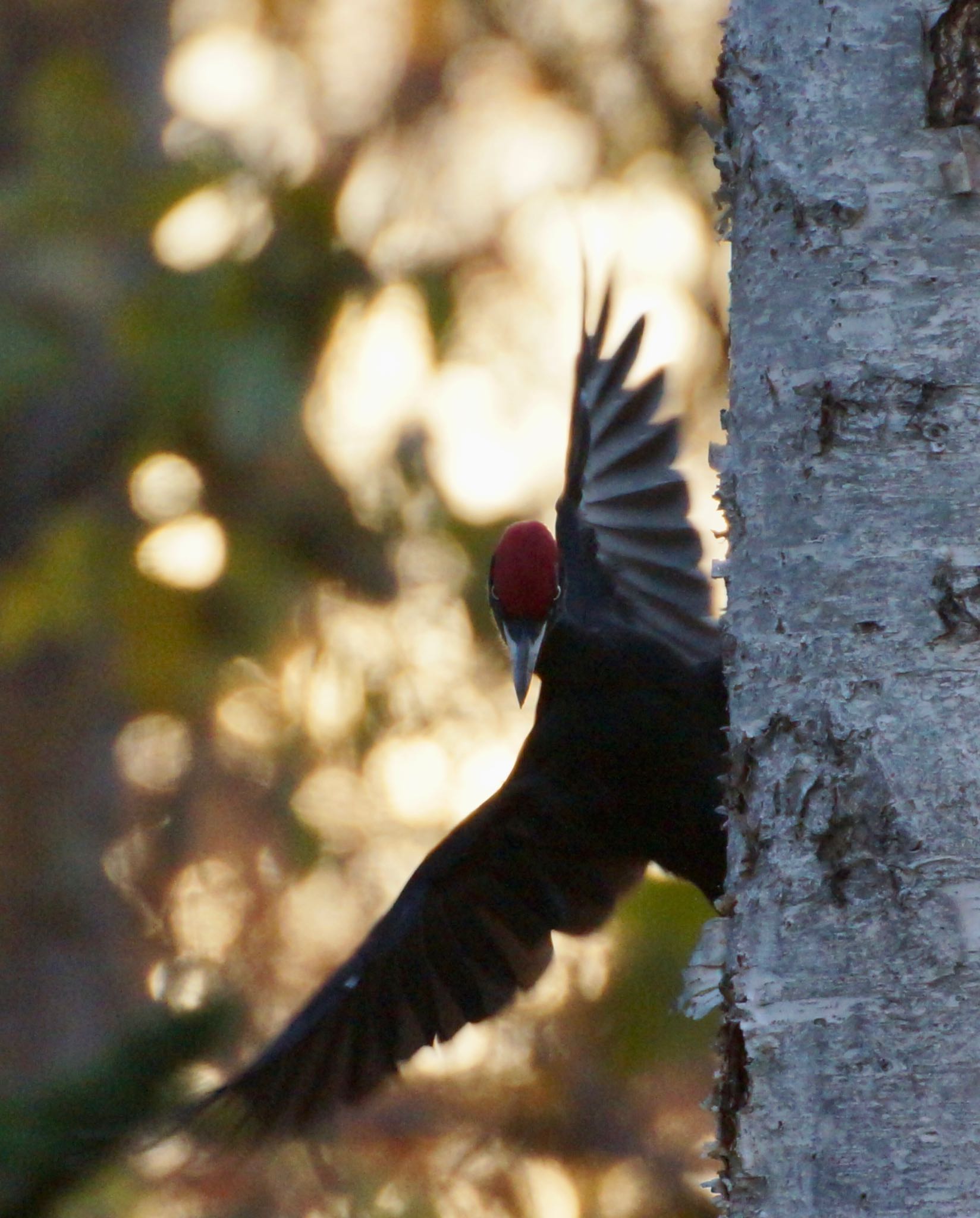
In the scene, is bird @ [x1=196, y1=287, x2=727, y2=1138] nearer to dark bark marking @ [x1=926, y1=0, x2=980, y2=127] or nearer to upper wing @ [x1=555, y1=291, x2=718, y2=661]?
upper wing @ [x1=555, y1=291, x2=718, y2=661]

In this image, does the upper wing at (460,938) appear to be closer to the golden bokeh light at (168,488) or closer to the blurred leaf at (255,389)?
the blurred leaf at (255,389)

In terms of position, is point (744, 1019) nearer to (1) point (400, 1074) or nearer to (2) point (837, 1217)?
(2) point (837, 1217)

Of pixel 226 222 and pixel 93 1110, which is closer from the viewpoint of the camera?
pixel 93 1110

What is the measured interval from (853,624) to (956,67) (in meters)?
0.57

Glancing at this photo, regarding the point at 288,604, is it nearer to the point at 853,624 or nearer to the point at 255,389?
the point at 255,389

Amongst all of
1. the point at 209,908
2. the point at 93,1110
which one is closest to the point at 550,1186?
the point at 209,908

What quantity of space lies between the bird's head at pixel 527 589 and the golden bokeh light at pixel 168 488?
1.86 m

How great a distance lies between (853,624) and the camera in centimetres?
158

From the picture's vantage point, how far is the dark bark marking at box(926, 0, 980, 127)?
5.34ft

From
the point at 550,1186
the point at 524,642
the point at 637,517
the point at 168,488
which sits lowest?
the point at 550,1186

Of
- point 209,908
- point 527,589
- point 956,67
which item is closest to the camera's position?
point 956,67

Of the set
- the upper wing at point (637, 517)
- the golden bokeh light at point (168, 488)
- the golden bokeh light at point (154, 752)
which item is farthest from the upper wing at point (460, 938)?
the golden bokeh light at point (154, 752)

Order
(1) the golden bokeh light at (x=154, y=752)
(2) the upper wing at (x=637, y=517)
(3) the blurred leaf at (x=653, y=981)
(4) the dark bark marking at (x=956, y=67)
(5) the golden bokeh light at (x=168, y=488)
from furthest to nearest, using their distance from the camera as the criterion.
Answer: (1) the golden bokeh light at (x=154, y=752), (5) the golden bokeh light at (x=168, y=488), (3) the blurred leaf at (x=653, y=981), (2) the upper wing at (x=637, y=517), (4) the dark bark marking at (x=956, y=67)

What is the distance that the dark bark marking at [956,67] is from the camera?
5.34 feet
